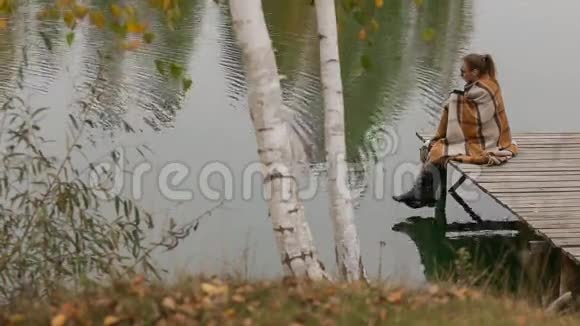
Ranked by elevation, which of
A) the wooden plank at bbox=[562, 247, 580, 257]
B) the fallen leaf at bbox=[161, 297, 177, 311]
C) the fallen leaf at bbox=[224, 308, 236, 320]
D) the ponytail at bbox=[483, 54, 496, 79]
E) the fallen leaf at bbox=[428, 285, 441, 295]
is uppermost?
the ponytail at bbox=[483, 54, 496, 79]

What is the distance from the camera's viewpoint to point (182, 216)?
7512 millimetres

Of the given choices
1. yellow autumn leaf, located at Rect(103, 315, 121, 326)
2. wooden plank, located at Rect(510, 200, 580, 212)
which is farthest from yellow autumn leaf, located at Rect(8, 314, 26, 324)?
wooden plank, located at Rect(510, 200, 580, 212)

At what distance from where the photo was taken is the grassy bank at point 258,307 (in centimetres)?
333

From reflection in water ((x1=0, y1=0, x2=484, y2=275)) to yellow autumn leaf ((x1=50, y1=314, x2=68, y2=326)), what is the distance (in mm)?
3106

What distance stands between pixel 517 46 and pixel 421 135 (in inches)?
307

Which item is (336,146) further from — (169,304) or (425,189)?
(425,189)

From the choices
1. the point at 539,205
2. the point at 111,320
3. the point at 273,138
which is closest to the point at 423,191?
the point at 539,205

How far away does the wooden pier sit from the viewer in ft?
18.8

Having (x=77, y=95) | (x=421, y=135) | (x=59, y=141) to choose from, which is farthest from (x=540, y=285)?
(x=77, y=95)

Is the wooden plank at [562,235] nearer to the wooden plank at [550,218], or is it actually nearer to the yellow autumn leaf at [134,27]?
the wooden plank at [550,218]

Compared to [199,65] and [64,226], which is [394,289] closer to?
[64,226]

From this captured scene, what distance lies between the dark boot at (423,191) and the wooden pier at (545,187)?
35cm

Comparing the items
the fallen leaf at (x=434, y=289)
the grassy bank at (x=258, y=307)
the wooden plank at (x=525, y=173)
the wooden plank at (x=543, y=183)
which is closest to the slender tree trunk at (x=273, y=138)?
the grassy bank at (x=258, y=307)

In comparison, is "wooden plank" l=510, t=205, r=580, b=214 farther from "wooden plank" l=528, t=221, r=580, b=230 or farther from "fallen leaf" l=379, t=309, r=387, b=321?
"fallen leaf" l=379, t=309, r=387, b=321
